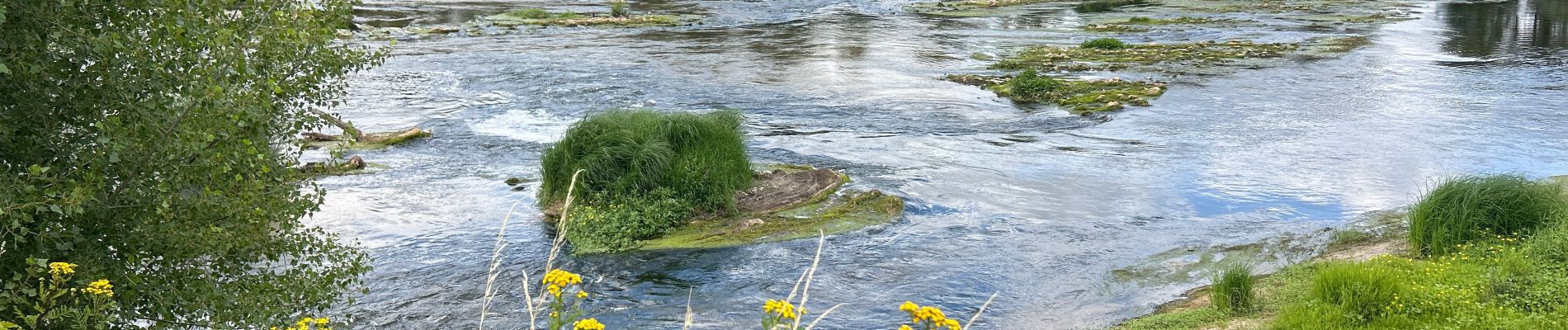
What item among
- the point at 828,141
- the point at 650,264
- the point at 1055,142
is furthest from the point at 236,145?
the point at 1055,142

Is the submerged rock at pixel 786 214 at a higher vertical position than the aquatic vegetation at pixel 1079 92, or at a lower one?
higher

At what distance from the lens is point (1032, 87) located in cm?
2602

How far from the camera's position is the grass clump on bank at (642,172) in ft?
46.1

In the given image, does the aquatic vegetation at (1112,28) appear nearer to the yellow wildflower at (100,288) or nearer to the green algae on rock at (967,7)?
the green algae on rock at (967,7)

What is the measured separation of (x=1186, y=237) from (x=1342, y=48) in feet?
81.1

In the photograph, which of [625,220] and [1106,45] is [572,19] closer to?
[1106,45]

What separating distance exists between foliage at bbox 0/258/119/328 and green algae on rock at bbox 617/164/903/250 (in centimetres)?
743

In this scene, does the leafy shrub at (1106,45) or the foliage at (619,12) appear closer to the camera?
the leafy shrub at (1106,45)

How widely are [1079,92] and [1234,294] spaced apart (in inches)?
651

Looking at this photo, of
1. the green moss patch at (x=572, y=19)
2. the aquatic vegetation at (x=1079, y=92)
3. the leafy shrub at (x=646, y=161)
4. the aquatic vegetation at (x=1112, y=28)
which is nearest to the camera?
the leafy shrub at (x=646, y=161)

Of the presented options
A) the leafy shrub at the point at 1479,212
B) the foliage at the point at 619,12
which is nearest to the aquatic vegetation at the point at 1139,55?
the foliage at the point at 619,12

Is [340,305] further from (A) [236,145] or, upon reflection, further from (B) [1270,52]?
(B) [1270,52]

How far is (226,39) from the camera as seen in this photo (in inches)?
276

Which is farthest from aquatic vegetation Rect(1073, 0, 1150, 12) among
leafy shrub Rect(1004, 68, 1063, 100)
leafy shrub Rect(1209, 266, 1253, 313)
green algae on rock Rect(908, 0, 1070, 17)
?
leafy shrub Rect(1209, 266, 1253, 313)
